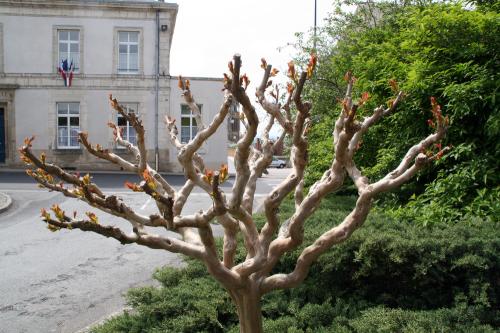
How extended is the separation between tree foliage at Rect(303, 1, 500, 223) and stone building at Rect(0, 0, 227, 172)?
19.1 metres

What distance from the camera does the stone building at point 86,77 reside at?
24781 mm

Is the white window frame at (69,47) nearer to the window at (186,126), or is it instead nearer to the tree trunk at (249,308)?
the window at (186,126)

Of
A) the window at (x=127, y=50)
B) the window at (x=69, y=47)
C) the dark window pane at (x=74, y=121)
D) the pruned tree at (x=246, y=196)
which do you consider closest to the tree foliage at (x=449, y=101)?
the pruned tree at (x=246, y=196)

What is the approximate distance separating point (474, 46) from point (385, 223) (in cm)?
231

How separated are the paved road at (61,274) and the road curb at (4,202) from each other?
73cm

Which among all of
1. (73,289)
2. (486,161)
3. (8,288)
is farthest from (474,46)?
(8,288)

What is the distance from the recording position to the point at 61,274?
7398mm

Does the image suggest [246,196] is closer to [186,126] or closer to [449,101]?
[449,101]

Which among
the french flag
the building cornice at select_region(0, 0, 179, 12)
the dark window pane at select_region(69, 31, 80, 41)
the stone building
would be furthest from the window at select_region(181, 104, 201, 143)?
the dark window pane at select_region(69, 31, 80, 41)

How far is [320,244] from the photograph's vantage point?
283 cm

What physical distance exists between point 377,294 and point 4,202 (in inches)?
503

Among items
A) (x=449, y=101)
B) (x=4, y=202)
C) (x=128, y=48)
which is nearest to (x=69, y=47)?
(x=128, y=48)

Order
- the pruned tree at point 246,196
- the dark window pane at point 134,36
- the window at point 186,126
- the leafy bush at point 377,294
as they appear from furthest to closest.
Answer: the window at point 186,126, the dark window pane at point 134,36, the leafy bush at point 377,294, the pruned tree at point 246,196

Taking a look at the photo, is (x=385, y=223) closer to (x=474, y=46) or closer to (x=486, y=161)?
(x=486, y=161)
